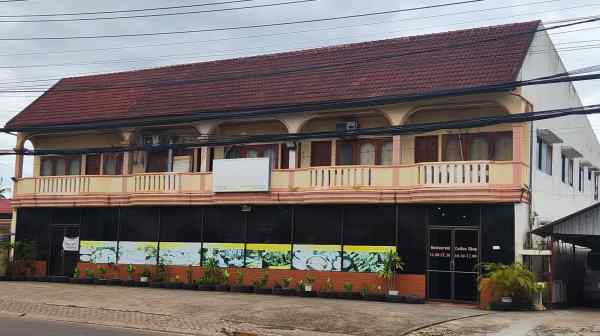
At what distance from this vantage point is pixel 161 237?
1097 inches

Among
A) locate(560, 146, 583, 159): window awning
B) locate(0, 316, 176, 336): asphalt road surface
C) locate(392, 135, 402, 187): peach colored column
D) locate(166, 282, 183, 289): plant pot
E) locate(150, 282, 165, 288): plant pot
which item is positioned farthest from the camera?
locate(560, 146, 583, 159): window awning

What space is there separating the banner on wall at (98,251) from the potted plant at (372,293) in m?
10.6

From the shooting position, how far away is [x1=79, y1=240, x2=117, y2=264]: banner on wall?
2873 cm

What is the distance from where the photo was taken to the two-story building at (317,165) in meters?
22.8

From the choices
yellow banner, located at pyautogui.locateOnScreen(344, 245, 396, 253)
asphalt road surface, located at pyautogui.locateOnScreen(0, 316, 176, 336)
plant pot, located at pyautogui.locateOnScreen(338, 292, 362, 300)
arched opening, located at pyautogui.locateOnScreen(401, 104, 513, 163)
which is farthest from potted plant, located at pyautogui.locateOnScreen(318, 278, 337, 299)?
asphalt road surface, located at pyautogui.locateOnScreen(0, 316, 176, 336)

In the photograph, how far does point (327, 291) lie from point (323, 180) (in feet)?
12.2

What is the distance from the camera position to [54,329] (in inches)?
628

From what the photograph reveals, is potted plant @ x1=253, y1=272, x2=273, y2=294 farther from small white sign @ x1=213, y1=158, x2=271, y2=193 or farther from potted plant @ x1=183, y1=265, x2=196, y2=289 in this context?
small white sign @ x1=213, y1=158, x2=271, y2=193

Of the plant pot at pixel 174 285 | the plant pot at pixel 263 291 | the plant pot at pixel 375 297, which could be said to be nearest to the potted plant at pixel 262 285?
the plant pot at pixel 263 291

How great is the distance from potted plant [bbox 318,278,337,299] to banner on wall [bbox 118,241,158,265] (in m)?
7.17

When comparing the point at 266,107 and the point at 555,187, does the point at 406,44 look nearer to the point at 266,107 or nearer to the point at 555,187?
the point at 266,107

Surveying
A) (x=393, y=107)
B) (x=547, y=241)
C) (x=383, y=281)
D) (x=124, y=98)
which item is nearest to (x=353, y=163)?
(x=393, y=107)

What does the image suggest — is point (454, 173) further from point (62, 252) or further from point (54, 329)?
point (62, 252)

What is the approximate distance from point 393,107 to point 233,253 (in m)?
7.79
